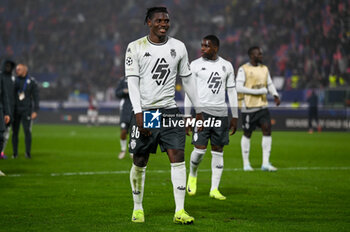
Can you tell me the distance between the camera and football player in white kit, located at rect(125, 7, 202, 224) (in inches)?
257

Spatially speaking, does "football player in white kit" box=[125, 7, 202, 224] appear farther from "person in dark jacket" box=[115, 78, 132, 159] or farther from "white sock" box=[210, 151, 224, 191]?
"person in dark jacket" box=[115, 78, 132, 159]

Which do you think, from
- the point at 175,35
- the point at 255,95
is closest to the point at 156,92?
the point at 255,95

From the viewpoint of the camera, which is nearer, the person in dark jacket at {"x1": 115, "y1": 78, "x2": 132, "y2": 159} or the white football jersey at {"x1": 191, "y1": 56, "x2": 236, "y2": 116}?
the white football jersey at {"x1": 191, "y1": 56, "x2": 236, "y2": 116}

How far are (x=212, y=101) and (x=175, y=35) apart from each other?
34.2 metres

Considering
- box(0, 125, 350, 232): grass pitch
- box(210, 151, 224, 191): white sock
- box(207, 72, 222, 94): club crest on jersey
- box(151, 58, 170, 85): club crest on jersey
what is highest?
box(151, 58, 170, 85): club crest on jersey

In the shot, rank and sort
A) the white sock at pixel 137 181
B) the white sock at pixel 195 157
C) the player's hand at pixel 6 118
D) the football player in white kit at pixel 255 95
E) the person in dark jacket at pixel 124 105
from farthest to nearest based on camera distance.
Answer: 1. the person in dark jacket at pixel 124 105
2. the football player in white kit at pixel 255 95
3. the player's hand at pixel 6 118
4. the white sock at pixel 195 157
5. the white sock at pixel 137 181

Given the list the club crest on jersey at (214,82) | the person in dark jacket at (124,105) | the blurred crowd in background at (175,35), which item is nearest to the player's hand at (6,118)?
the person in dark jacket at (124,105)

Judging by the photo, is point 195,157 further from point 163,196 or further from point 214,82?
point 214,82

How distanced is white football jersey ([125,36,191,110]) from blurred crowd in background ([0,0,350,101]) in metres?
28.8

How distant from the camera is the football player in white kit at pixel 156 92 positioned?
21.4ft

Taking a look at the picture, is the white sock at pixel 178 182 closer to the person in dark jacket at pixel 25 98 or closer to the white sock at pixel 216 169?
the white sock at pixel 216 169

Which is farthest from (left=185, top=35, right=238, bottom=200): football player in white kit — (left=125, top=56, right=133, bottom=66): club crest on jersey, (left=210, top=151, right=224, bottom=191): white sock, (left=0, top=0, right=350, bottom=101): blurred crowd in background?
(left=0, top=0, right=350, bottom=101): blurred crowd in background

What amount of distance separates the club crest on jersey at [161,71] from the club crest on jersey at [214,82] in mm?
2729

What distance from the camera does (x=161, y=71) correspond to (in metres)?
6.59
